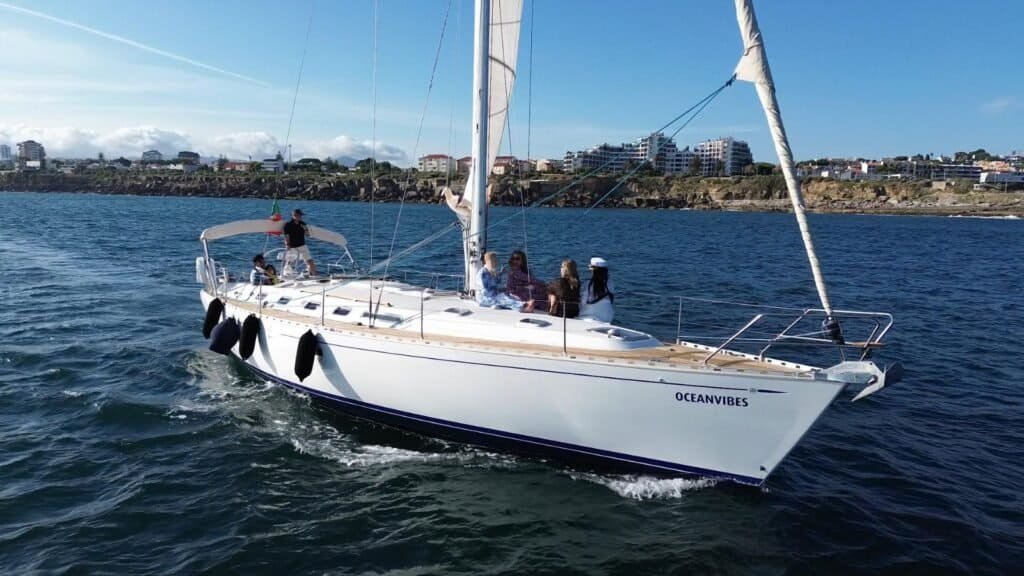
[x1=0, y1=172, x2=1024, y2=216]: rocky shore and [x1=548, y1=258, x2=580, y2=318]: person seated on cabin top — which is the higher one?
[x1=0, y1=172, x2=1024, y2=216]: rocky shore

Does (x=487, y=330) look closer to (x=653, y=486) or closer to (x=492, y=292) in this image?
(x=492, y=292)

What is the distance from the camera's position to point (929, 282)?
30.0 m

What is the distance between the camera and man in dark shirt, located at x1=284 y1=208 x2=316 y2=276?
1479cm

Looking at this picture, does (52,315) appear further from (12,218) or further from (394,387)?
(12,218)

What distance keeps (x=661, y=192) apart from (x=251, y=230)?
130m

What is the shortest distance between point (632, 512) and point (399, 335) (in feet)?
14.0

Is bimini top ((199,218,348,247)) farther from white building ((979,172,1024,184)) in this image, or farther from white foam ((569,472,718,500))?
white building ((979,172,1024,184))

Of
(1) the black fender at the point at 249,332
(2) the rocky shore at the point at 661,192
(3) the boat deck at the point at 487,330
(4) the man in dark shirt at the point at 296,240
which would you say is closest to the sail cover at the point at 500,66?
(3) the boat deck at the point at 487,330

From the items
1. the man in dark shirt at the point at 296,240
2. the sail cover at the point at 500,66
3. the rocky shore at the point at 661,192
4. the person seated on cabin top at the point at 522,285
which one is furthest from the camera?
the rocky shore at the point at 661,192

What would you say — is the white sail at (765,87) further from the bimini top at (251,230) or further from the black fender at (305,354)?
the bimini top at (251,230)

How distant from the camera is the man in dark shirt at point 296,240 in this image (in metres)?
14.8

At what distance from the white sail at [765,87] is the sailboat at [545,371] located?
0.06ft

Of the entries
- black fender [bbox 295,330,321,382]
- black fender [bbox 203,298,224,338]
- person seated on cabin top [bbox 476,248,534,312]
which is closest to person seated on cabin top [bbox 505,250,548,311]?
person seated on cabin top [bbox 476,248,534,312]

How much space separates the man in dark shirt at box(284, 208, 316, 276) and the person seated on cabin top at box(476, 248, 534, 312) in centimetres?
569
